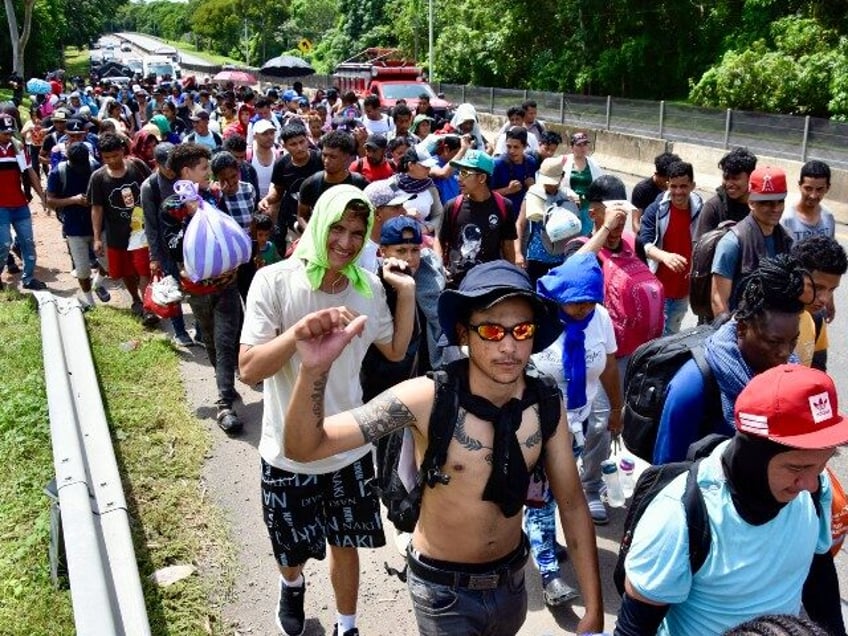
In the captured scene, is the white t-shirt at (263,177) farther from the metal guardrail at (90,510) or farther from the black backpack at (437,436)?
the black backpack at (437,436)

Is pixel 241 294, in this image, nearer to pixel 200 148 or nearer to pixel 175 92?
pixel 200 148

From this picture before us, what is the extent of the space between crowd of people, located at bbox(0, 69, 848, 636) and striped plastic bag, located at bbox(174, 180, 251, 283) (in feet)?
0.18

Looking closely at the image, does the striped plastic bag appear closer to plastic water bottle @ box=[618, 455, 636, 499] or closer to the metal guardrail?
the metal guardrail

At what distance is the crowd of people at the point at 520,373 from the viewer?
87.3 inches

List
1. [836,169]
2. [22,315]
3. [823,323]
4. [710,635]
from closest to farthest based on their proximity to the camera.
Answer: [710,635], [823,323], [22,315], [836,169]

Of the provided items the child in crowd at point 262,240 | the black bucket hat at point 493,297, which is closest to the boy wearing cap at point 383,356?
the black bucket hat at point 493,297

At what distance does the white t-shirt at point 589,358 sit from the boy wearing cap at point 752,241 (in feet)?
2.38

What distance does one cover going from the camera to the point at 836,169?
14078 millimetres

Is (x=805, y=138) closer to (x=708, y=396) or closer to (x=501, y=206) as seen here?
(x=501, y=206)

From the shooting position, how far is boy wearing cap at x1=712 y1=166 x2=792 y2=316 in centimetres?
450

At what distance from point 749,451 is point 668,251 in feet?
12.7

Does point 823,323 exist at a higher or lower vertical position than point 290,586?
higher

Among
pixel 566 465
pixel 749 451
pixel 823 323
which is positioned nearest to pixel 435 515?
pixel 566 465

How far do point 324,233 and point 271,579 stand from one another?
202 centimetres
